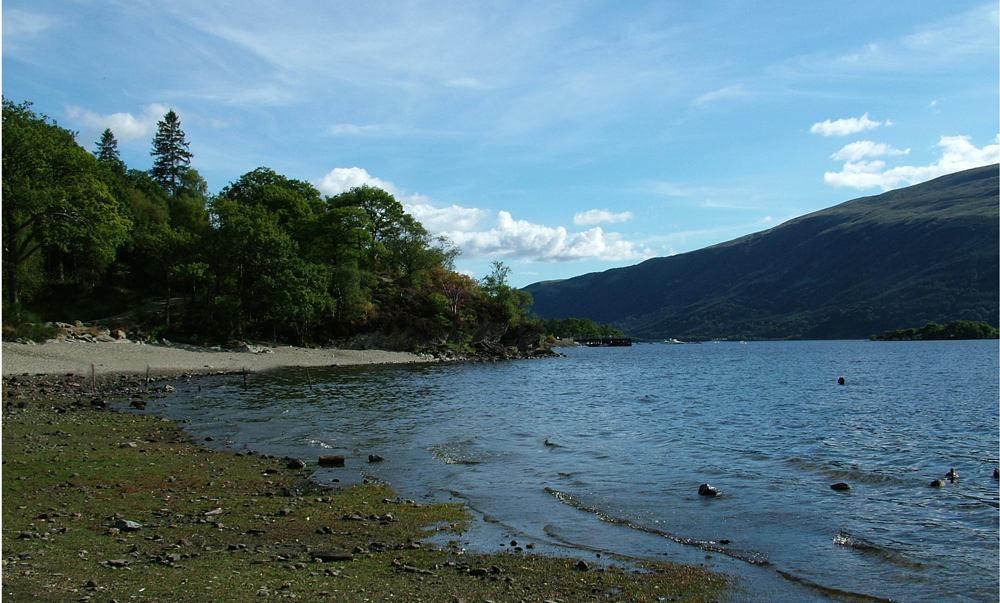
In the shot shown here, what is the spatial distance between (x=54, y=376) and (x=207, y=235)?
38763 millimetres

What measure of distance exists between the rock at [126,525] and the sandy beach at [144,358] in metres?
27.6

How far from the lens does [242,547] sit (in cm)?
A: 1012

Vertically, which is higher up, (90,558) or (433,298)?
(433,298)

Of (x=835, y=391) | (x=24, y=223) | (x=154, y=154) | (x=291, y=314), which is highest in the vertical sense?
(x=154, y=154)

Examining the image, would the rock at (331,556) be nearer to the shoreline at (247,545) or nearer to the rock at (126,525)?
the shoreline at (247,545)

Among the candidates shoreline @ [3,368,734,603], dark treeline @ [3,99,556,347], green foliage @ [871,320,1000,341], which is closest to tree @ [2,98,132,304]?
dark treeline @ [3,99,556,347]

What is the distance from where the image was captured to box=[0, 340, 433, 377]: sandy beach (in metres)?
→ 40.7

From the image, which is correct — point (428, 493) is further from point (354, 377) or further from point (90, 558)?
point (354, 377)

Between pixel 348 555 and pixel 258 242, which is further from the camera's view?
pixel 258 242

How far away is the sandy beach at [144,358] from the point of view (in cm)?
4066

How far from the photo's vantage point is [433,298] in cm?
9694

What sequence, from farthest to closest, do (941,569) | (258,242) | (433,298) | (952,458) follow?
(433,298) → (258,242) → (952,458) → (941,569)

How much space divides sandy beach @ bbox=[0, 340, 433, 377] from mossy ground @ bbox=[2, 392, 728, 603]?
24.3m

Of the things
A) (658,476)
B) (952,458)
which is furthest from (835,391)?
(658,476)
